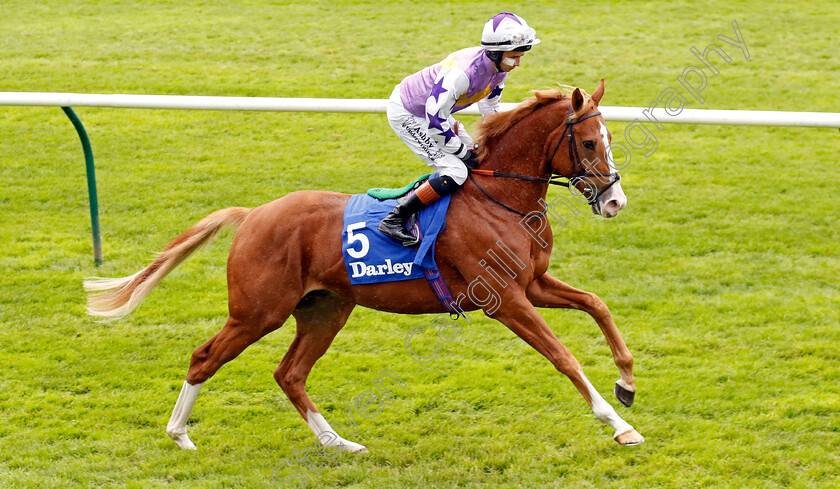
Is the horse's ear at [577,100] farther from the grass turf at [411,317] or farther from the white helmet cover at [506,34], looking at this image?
the grass turf at [411,317]

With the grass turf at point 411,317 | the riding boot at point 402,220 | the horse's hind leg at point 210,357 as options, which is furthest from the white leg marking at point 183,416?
the riding boot at point 402,220

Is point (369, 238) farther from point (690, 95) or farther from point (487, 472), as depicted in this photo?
point (690, 95)

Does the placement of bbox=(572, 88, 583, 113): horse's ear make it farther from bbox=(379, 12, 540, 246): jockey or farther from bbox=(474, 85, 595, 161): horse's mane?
bbox=(379, 12, 540, 246): jockey

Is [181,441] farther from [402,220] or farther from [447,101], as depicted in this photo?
[447,101]

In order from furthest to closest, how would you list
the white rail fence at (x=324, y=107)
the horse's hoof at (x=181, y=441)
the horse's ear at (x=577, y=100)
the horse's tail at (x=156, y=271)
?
the white rail fence at (x=324, y=107) < the horse's tail at (x=156, y=271) < the horse's hoof at (x=181, y=441) < the horse's ear at (x=577, y=100)

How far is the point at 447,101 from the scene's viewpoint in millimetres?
4312

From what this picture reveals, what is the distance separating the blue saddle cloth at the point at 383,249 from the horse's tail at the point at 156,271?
720 mm

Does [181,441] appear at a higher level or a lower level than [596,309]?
lower

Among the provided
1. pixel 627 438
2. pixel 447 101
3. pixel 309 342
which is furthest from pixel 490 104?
pixel 627 438

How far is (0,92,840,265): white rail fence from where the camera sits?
6.22 meters

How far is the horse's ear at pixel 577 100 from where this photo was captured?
4172 mm

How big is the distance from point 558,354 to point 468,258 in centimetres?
63

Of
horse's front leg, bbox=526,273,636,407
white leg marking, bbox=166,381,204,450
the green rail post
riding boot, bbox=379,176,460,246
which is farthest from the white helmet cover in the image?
the green rail post

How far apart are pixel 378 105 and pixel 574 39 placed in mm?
7182
